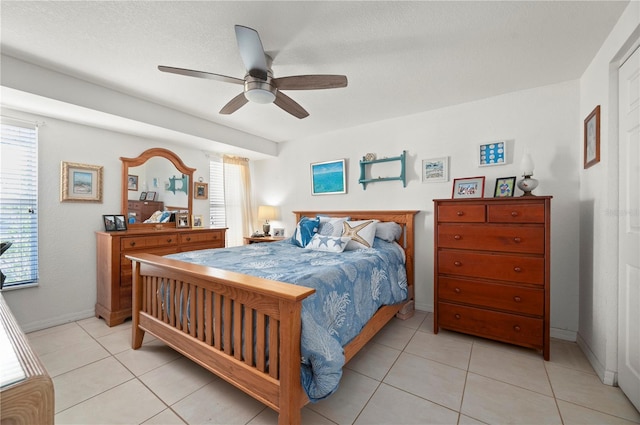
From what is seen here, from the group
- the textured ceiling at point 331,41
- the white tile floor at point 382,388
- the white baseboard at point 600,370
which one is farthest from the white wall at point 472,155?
the white tile floor at point 382,388

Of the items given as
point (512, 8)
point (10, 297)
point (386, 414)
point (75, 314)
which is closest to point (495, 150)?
point (512, 8)

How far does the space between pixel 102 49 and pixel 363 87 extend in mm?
2107

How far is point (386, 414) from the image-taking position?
1.56m

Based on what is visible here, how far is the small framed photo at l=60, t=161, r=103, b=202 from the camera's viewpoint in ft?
9.16

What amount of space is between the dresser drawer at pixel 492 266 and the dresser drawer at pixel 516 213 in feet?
0.98

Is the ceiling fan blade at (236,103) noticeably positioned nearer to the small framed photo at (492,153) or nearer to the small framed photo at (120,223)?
the small framed photo at (120,223)

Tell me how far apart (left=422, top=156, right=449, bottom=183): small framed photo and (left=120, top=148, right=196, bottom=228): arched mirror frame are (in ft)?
10.4

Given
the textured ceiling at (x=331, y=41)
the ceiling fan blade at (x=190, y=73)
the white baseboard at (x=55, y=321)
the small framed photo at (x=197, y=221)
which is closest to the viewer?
the textured ceiling at (x=331, y=41)

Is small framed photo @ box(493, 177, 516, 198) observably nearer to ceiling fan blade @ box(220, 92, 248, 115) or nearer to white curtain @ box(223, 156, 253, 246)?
ceiling fan blade @ box(220, 92, 248, 115)

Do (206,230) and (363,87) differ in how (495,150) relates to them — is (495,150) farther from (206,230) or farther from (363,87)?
(206,230)

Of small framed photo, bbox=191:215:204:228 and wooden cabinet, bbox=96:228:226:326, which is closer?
wooden cabinet, bbox=96:228:226:326

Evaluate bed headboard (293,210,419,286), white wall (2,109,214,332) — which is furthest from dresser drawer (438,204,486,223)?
white wall (2,109,214,332)

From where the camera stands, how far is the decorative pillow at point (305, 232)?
10.3 ft

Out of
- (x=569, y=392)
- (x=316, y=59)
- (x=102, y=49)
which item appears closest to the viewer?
(x=569, y=392)
